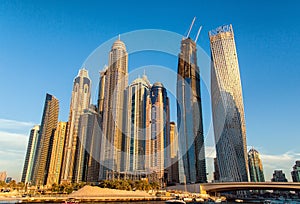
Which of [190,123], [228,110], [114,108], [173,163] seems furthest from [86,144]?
[228,110]

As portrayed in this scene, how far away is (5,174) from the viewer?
612ft

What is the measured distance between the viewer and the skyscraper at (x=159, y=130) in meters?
156

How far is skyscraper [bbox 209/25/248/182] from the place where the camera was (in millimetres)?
99306

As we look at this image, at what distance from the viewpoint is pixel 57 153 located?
143625 mm

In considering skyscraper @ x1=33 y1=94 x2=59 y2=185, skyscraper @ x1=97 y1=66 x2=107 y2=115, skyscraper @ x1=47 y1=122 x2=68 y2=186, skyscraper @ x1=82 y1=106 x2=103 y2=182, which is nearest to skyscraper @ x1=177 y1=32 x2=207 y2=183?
skyscraper @ x1=82 y1=106 x2=103 y2=182

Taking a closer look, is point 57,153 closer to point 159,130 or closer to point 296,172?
point 159,130

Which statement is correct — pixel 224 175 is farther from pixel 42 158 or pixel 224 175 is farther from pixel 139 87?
pixel 42 158

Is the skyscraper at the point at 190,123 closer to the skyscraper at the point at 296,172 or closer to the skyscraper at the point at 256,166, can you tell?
the skyscraper at the point at 256,166

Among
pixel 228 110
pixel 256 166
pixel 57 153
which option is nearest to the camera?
pixel 228 110

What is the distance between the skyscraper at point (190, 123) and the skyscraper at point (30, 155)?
8941 cm

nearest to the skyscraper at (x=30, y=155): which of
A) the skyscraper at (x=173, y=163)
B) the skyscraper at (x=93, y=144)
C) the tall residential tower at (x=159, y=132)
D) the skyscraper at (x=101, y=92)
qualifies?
the skyscraper at (x=93, y=144)

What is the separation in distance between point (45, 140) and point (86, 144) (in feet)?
95.9

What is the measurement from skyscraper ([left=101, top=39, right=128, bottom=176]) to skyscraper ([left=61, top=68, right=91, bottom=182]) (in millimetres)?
19080

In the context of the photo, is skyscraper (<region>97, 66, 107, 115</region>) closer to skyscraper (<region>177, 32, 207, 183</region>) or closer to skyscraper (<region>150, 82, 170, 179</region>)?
skyscraper (<region>150, 82, 170, 179</region>)
